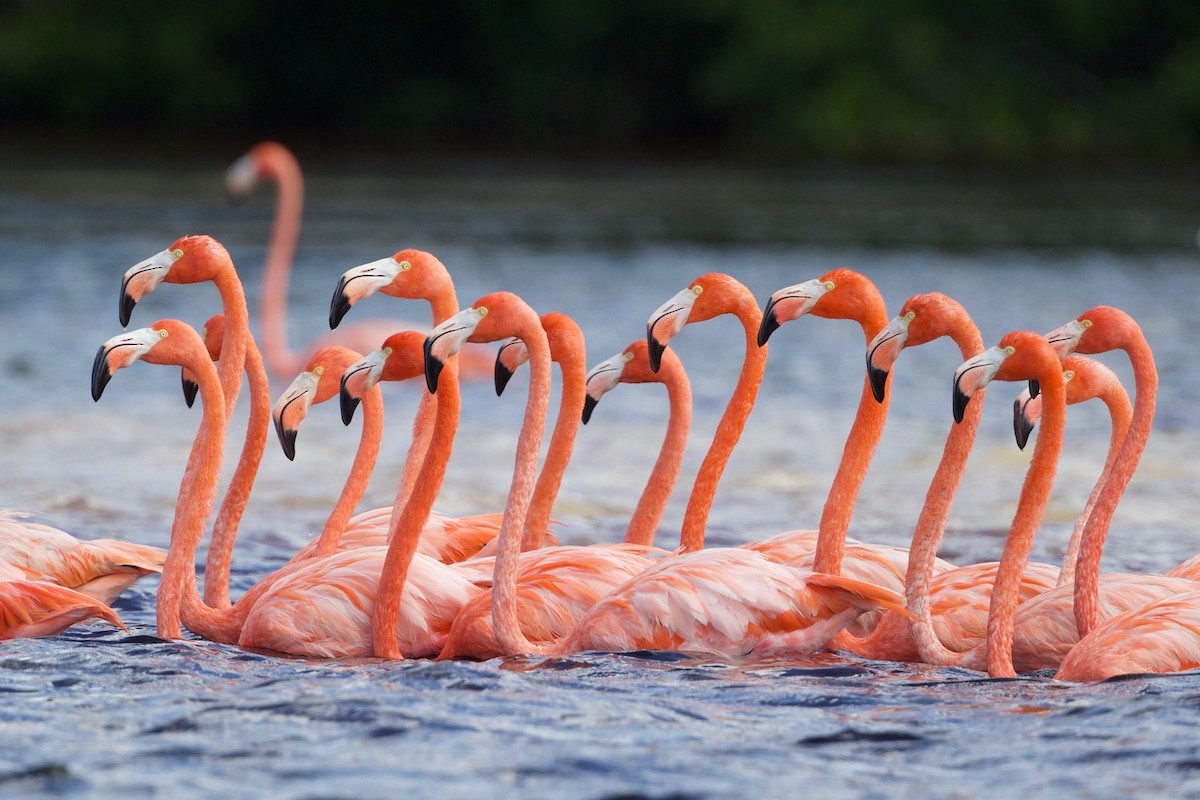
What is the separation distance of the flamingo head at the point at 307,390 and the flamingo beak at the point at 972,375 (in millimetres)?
1894

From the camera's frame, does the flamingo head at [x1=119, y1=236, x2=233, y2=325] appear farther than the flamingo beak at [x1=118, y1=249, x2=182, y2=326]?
Yes

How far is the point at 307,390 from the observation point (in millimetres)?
5656

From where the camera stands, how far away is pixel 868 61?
109 ft

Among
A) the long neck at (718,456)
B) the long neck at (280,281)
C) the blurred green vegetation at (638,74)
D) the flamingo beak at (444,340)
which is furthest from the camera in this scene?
the blurred green vegetation at (638,74)

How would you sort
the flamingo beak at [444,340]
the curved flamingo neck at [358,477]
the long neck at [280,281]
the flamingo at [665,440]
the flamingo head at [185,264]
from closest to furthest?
the flamingo beak at [444,340] → the flamingo head at [185,264] → the curved flamingo neck at [358,477] → the flamingo at [665,440] → the long neck at [280,281]

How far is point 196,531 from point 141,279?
0.81 m

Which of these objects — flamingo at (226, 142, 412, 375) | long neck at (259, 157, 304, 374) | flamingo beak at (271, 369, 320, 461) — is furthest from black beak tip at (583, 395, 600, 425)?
long neck at (259, 157, 304, 374)

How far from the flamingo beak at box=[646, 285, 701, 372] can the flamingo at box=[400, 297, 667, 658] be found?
325 mm

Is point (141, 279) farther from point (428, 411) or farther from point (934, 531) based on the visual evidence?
point (934, 531)

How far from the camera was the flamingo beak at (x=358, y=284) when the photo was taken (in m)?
5.38

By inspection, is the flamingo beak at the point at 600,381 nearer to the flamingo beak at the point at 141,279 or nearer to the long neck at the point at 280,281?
the flamingo beak at the point at 141,279

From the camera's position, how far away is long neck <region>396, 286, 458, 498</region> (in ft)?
19.6

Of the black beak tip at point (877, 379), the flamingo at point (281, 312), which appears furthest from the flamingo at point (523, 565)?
the flamingo at point (281, 312)

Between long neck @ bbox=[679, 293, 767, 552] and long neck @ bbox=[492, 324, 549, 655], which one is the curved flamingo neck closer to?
long neck @ bbox=[492, 324, 549, 655]
